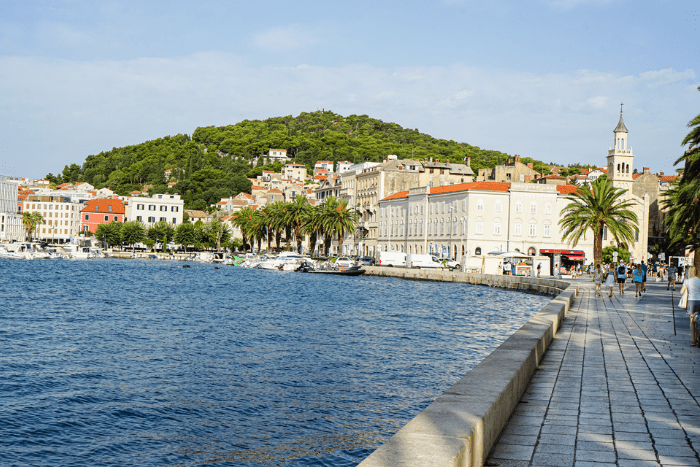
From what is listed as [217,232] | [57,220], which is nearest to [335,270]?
[217,232]

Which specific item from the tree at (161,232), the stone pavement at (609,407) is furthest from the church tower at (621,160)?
the stone pavement at (609,407)

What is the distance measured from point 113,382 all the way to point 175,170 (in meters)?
188

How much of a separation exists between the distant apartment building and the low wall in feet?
573

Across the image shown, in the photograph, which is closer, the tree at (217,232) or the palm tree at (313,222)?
the palm tree at (313,222)

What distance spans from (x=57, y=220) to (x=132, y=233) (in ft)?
139

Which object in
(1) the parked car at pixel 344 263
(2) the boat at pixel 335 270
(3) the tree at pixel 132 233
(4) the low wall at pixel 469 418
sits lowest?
(2) the boat at pixel 335 270

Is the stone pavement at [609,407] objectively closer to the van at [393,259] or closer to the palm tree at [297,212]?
the van at [393,259]

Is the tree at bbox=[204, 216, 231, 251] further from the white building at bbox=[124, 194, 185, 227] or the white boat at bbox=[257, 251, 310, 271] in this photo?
the white boat at bbox=[257, 251, 310, 271]

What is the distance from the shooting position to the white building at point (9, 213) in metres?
176

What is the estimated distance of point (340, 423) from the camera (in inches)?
516

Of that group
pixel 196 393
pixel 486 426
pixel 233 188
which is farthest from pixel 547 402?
pixel 233 188

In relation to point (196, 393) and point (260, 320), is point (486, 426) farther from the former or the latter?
point (260, 320)

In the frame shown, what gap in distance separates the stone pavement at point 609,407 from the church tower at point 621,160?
310ft

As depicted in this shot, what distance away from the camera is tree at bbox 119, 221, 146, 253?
140 meters
